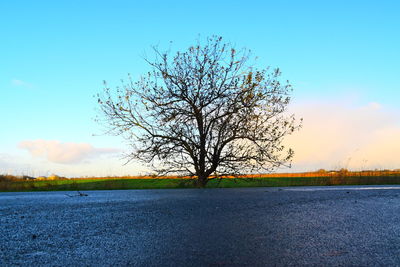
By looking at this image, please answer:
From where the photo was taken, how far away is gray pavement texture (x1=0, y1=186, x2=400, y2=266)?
13.7 ft

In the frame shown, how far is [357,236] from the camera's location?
521 cm

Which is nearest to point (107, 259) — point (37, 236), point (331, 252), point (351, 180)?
point (37, 236)

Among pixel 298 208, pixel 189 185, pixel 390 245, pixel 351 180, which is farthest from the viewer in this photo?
pixel 351 180

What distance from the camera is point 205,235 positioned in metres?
5.23

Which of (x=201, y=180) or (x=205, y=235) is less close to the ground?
(x=201, y=180)

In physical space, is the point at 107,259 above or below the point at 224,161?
below

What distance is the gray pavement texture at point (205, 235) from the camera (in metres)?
4.16

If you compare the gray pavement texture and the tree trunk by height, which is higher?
the tree trunk

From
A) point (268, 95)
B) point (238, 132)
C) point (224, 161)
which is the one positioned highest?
point (268, 95)

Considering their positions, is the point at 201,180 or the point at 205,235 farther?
the point at 201,180

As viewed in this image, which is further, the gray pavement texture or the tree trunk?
the tree trunk

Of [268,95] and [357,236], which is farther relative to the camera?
[268,95]

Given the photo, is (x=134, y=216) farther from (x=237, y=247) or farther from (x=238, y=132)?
(x=238, y=132)

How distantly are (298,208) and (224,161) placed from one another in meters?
8.93
